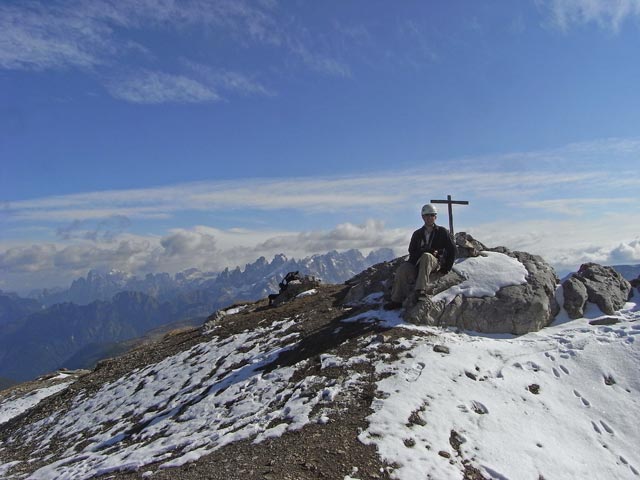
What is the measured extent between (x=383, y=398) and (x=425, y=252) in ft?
25.4

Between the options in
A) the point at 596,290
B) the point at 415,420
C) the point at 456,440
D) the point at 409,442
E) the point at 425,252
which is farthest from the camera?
the point at 596,290

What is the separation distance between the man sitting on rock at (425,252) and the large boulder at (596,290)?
5.30 meters

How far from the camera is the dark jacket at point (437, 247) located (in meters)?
18.1

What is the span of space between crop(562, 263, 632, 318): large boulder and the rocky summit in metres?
0.22

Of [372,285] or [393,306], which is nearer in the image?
[393,306]

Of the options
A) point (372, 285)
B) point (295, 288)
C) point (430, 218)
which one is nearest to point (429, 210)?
point (430, 218)

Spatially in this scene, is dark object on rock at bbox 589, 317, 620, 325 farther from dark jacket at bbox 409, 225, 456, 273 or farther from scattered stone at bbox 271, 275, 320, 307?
scattered stone at bbox 271, 275, 320, 307

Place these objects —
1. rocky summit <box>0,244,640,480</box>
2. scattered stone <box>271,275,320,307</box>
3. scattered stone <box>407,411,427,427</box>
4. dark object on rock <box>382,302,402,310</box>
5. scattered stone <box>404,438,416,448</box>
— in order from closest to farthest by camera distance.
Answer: scattered stone <box>404,438,416,448</box> < rocky summit <box>0,244,640,480</box> < scattered stone <box>407,411,427,427</box> < dark object on rock <box>382,302,402,310</box> < scattered stone <box>271,275,320,307</box>

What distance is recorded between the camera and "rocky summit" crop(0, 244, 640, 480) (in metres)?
9.94

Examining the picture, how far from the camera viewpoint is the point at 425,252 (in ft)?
59.0

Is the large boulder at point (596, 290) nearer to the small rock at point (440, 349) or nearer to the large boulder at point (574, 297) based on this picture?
the large boulder at point (574, 297)

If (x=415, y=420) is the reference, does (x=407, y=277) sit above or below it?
above

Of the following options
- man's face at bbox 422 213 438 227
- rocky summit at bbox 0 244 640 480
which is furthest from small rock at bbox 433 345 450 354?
man's face at bbox 422 213 438 227

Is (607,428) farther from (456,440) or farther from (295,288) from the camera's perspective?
(295,288)
